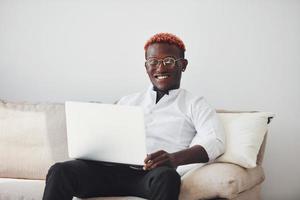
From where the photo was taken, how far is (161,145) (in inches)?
91.9

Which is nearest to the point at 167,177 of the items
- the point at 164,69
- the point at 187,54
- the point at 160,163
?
the point at 160,163

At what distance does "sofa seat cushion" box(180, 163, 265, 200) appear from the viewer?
2021mm

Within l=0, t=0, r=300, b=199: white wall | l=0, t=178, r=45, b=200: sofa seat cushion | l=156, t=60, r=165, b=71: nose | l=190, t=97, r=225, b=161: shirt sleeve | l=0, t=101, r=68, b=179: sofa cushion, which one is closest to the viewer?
l=190, t=97, r=225, b=161: shirt sleeve

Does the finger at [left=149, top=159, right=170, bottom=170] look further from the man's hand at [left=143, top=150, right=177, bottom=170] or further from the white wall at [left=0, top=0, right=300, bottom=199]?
the white wall at [left=0, top=0, right=300, bottom=199]

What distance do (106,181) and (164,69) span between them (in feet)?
1.91

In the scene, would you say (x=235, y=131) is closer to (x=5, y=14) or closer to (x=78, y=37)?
(x=78, y=37)

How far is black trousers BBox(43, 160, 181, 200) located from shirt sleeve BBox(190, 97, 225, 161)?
27cm

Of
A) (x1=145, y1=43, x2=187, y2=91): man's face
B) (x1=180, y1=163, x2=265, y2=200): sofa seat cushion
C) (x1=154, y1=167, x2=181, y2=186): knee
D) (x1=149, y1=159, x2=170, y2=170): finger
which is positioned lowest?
(x1=180, y1=163, x2=265, y2=200): sofa seat cushion

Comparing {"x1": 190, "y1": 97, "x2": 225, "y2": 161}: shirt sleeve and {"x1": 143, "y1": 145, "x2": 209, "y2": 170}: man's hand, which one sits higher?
{"x1": 190, "y1": 97, "x2": 225, "y2": 161}: shirt sleeve

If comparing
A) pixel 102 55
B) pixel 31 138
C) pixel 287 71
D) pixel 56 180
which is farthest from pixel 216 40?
pixel 56 180

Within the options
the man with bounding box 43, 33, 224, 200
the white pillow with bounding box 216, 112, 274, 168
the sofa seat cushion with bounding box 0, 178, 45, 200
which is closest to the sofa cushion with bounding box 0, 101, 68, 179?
the sofa seat cushion with bounding box 0, 178, 45, 200

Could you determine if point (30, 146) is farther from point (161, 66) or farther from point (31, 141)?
point (161, 66)

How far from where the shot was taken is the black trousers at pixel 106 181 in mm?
1933

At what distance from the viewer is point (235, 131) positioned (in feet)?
7.71
